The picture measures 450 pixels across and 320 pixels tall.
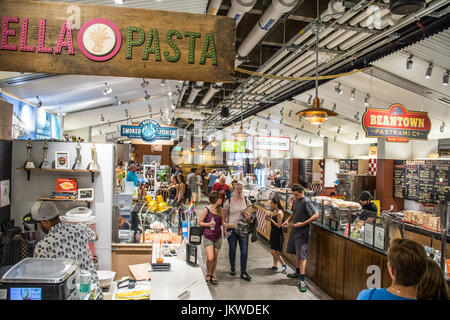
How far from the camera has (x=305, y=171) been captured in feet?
54.7

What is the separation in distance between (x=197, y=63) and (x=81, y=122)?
460 inches

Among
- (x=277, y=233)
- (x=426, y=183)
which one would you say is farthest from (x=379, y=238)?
(x=426, y=183)

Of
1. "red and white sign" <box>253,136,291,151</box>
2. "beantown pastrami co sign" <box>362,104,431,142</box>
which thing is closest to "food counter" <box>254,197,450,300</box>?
"beantown pastrami co sign" <box>362,104,431,142</box>

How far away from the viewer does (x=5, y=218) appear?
408 cm

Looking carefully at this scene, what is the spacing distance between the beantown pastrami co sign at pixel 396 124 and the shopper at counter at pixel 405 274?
442 centimetres

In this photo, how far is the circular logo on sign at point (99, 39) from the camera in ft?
6.46

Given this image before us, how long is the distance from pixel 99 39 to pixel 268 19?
274 cm

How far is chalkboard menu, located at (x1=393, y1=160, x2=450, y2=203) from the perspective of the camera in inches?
347

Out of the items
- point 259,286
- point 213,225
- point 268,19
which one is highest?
point 268,19

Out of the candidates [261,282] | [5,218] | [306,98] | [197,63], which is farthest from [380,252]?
[306,98]

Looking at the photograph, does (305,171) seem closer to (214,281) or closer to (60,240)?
(214,281)

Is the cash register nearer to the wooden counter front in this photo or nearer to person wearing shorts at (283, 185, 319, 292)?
the wooden counter front
